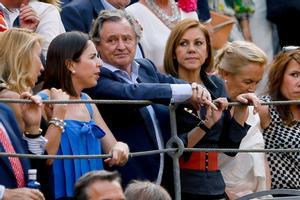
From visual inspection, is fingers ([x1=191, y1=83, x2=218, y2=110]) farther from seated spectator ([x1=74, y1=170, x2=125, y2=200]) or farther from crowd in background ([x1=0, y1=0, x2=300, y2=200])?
seated spectator ([x1=74, y1=170, x2=125, y2=200])

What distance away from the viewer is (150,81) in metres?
8.87

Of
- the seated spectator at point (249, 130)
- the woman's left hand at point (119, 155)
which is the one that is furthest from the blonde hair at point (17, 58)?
the seated spectator at point (249, 130)

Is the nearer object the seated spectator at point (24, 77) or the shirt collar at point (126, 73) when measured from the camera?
the seated spectator at point (24, 77)

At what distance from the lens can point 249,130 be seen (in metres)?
9.23

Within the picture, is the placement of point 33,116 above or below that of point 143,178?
above

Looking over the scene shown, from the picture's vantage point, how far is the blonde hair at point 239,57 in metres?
9.47

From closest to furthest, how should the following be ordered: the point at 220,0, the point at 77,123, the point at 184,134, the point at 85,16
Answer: the point at 77,123 → the point at 184,134 → the point at 85,16 → the point at 220,0

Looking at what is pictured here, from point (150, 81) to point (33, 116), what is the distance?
1396 mm

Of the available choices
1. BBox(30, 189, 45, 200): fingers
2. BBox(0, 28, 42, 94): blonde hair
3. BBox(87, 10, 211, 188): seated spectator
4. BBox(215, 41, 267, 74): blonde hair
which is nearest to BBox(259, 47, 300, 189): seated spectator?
BBox(215, 41, 267, 74): blonde hair

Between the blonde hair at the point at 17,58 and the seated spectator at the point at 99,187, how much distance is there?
3.44 feet

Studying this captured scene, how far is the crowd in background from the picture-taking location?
779 cm

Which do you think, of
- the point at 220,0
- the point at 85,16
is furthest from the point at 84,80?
the point at 220,0

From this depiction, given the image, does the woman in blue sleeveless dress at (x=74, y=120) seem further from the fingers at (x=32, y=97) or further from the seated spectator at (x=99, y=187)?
the seated spectator at (x=99, y=187)

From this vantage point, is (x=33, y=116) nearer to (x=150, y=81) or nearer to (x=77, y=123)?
(x=77, y=123)
